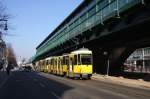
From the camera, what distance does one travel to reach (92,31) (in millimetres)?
44062

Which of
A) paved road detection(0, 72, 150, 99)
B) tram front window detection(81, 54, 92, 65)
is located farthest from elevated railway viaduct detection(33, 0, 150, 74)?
paved road detection(0, 72, 150, 99)

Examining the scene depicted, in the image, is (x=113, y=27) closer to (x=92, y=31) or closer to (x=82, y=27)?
(x=92, y=31)

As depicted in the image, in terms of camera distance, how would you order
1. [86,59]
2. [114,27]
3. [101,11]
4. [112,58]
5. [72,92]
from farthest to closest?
[112,58]
[86,59]
[101,11]
[114,27]
[72,92]

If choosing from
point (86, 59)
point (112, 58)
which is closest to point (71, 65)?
point (86, 59)

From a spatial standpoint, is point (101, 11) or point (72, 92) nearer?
point (72, 92)

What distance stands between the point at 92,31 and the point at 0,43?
2511 cm

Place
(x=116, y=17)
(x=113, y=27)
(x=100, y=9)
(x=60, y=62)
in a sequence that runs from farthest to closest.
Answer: (x=60, y=62) < (x=100, y=9) < (x=113, y=27) < (x=116, y=17)

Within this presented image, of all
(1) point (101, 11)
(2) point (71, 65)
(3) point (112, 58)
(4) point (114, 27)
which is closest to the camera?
(4) point (114, 27)

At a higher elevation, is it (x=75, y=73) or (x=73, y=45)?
(x=73, y=45)

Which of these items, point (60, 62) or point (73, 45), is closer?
point (60, 62)

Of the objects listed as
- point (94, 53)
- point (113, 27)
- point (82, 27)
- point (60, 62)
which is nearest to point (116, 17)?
point (113, 27)

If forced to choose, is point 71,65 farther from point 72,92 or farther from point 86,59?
point 72,92

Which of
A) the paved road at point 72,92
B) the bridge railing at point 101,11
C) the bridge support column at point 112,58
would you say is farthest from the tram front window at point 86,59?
the paved road at point 72,92

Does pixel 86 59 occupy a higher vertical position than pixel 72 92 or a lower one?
higher
